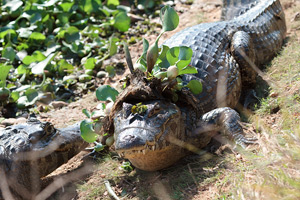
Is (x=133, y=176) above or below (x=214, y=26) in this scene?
below

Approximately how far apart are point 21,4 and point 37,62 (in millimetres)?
1692

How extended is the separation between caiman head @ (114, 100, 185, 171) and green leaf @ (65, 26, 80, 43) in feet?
11.0

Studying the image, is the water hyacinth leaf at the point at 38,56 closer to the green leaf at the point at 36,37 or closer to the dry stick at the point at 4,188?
A: the green leaf at the point at 36,37

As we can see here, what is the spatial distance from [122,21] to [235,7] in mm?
1959

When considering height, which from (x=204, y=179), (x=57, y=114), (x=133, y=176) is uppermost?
(x=204, y=179)

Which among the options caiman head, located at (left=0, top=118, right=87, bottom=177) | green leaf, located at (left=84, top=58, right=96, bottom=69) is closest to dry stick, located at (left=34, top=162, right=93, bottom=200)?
caiman head, located at (left=0, top=118, right=87, bottom=177)

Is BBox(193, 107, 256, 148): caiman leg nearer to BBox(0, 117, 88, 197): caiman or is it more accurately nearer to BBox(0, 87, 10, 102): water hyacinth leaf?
BBox(0, 117, 88, 197): caiman

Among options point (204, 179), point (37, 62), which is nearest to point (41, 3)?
point (37, 62)

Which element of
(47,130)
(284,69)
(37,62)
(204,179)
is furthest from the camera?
(37,62)

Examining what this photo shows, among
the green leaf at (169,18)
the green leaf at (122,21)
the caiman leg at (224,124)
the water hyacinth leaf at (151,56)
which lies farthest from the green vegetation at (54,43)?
the caiman leg at (224,124)

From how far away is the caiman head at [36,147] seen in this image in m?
3.61

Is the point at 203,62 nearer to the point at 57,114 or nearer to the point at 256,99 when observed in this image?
the point at 256,99

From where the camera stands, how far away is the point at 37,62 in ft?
19.9

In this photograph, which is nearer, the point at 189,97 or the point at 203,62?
the point at 189,97
